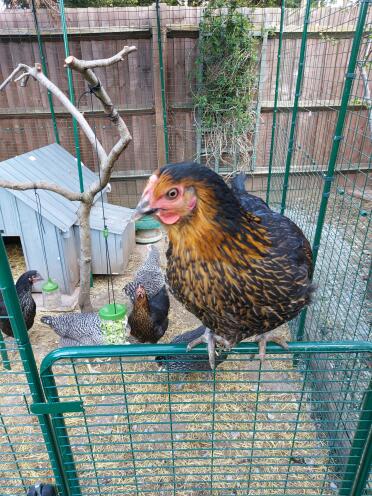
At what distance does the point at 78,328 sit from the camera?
10.6 feet

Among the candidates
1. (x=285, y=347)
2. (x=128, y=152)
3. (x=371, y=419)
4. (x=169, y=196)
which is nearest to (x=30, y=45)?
(x=128, y=152)

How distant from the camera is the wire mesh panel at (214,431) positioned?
1517mm

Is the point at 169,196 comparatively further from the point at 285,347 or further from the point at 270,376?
the point at 270,376

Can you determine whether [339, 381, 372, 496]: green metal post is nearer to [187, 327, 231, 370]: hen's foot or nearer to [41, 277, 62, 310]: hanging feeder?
[187, 327, 231, 370]: hen's foot

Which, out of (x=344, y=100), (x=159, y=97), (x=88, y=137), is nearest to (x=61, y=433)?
(x=88, y=137)

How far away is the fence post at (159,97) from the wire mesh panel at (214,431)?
10.5 ft

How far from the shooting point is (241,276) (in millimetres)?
1349

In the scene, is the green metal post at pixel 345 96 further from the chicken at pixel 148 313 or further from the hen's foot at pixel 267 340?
the chicken at pixel 148 313

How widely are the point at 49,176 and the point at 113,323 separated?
7.29ft

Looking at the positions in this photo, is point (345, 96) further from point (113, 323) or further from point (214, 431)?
point (113, 323)

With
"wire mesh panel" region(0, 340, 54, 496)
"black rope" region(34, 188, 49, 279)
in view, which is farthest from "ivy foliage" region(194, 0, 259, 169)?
"wire mesh panel" region(0, 340, 54, 496)

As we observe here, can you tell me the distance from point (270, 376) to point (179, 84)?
422 cm

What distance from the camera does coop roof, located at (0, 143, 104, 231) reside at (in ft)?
12.6

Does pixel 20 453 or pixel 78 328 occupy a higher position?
pixel 78 328
